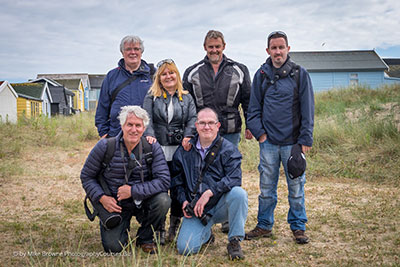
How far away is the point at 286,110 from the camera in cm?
410

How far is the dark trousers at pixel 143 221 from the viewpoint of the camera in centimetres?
388

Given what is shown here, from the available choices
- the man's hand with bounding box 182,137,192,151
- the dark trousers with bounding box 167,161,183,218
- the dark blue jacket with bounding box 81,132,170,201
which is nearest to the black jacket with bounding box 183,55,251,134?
the man's hand with bounding box 182,137,192,151

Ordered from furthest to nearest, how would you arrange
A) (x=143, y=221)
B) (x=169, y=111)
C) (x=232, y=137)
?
(x=232, y=137) → (x=169, y=111) → (x=143, y=221)

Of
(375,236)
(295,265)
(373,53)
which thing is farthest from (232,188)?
(373,53)

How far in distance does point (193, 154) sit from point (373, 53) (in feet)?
113

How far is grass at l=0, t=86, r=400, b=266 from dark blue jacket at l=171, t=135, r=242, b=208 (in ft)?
2.19

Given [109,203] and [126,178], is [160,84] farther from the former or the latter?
[109,203]

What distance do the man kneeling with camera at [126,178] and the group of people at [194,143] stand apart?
0.4 inches

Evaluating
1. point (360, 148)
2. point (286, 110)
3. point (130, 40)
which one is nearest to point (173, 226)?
point (286, 110)

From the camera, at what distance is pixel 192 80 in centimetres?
456

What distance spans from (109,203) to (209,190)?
1052 mm

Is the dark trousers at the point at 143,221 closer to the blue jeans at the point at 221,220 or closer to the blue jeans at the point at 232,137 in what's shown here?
the blue jeans at the point at 221,220

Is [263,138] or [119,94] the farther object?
[119,94]

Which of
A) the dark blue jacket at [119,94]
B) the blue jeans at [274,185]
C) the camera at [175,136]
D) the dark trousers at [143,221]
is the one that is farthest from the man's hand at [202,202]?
the dark blue jacket at [119,94]
